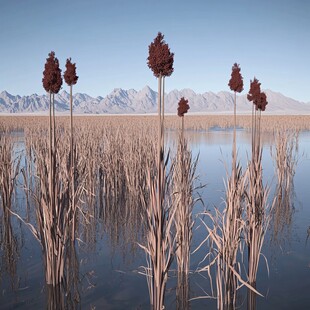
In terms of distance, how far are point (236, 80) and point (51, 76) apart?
2247 millimetres

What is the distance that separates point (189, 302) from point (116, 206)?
429 centimetres

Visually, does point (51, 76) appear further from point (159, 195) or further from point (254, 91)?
point (254, 91)

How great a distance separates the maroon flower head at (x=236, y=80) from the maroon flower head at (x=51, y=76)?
213cm

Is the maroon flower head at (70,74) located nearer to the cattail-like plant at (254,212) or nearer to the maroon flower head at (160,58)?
the maroon flower head at (160,58)

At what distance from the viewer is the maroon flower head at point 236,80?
4.01m

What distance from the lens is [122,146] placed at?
1029 centimetres

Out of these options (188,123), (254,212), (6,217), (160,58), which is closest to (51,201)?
(160,58)

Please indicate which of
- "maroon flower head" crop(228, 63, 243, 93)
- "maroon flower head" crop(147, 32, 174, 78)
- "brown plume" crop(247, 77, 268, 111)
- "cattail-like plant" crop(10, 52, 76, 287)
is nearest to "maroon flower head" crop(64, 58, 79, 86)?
"cattail-like plant" crop(10, 52, 76, 287)

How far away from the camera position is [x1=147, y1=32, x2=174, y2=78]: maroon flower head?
8.69ft

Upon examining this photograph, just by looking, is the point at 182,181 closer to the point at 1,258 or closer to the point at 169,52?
the point at 169,52

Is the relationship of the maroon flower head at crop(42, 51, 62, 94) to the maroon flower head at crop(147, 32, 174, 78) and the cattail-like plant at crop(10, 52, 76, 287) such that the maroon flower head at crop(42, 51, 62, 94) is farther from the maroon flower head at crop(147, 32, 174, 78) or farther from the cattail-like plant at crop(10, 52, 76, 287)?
the maroon flower head at crop(147, 32, 174, 78)

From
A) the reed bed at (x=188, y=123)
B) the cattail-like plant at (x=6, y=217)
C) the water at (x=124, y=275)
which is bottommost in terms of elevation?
the water at (x=124, y=275)

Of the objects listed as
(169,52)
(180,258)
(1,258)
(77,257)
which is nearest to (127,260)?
(77,257)

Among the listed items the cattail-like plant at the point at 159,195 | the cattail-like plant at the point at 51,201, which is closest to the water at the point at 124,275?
the cattail-like plant at the point at 51,201
